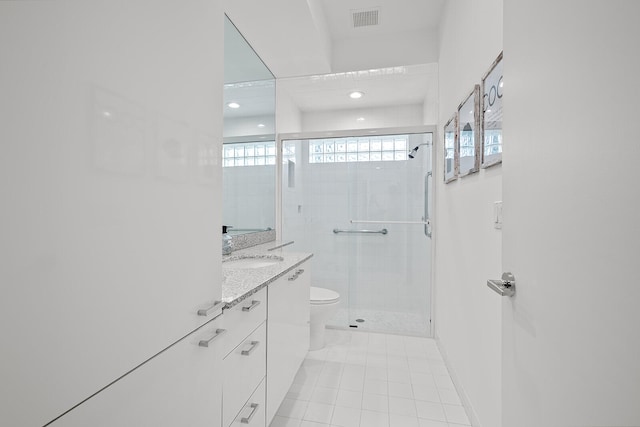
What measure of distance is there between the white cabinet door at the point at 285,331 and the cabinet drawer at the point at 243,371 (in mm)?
86

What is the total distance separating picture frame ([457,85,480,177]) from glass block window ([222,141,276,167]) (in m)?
1.58

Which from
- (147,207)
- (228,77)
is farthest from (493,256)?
Answer: (228,77)

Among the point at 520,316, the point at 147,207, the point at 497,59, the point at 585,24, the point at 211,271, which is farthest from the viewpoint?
the point at 497,59

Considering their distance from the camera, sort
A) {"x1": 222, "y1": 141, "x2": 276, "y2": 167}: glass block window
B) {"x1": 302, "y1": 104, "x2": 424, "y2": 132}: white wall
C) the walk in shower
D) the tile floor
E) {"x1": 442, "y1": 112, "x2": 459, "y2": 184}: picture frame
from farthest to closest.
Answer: {"x1": 302, "y1": 104, "x2": 424, "y2": 132}: white wall < the walk in shower < {"x1": 222, "y1": 141, "x2": 276, "y2": 167}: glass block window < {"x1": 442, "y1": 112, "x2": 459, "y2": 184}: picture frame < the tile floor

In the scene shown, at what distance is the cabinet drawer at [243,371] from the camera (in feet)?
3.27

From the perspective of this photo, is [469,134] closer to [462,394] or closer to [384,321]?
[462,394]

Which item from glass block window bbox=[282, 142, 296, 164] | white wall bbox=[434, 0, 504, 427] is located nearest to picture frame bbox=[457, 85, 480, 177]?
white wall bbox=[434, 0, 504, 427]

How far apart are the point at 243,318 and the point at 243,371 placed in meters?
0.20

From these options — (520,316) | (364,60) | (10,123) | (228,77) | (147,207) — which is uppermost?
(364,60)

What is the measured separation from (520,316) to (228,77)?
2.19 metres

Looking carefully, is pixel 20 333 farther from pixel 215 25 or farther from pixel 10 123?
pixel 215 25

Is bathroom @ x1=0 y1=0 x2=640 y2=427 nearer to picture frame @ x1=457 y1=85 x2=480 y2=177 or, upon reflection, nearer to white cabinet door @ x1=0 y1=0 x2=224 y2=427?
white cabinet door @ x1=0 y1=0 x2=224 y2=427

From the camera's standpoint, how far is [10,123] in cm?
41

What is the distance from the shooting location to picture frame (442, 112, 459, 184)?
195 cm
